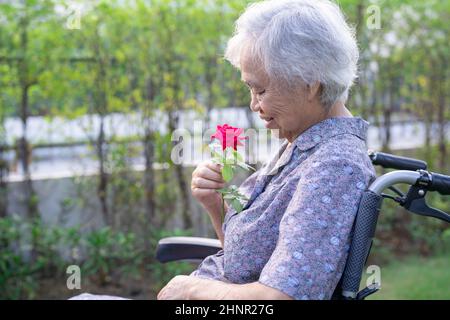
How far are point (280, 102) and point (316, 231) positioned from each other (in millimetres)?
419

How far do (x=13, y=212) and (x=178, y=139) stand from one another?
131cm

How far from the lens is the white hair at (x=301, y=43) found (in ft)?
6.31

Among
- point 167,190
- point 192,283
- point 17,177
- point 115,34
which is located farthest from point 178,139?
point 192,283

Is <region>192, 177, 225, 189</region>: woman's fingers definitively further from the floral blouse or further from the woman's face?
the woman's face

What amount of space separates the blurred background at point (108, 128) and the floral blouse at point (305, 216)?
7.95ft

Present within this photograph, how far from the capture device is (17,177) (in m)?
4.78

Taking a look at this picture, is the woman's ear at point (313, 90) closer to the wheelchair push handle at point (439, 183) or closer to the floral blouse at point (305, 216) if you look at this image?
the floral blouse at point (305, 216)

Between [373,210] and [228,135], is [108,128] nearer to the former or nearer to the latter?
[228,135]

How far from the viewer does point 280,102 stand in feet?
6.56

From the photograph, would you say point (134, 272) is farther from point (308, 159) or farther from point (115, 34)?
point (308, 159)

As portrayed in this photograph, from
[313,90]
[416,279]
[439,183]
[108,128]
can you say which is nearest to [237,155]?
[313,90]

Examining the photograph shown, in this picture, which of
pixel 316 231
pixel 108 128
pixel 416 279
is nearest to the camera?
pixel 316 231

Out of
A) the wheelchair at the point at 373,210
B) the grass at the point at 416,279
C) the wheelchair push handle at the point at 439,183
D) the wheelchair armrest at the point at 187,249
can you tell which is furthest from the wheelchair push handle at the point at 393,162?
the grass at the point at 416,279

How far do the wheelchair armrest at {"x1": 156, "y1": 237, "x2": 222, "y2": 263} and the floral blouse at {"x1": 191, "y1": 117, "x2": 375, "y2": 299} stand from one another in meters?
0.41
